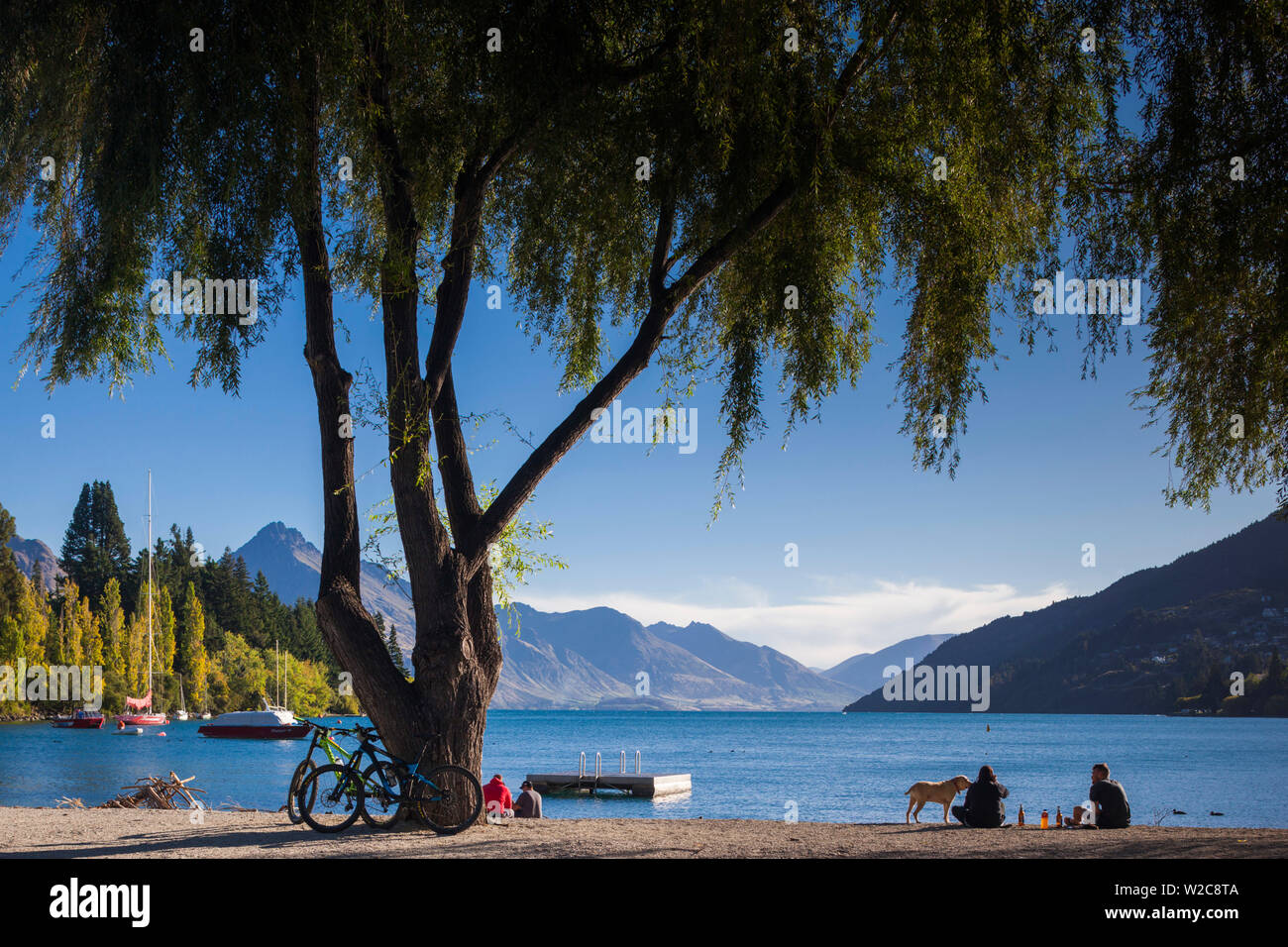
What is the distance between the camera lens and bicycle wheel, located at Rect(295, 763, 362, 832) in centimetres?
1104

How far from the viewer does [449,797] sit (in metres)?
11.2

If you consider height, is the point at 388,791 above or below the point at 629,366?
below

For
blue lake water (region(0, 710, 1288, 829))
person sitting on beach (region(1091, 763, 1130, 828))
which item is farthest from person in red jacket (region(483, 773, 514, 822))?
person sitting on beach (region(1091, 763, 1130, 828))

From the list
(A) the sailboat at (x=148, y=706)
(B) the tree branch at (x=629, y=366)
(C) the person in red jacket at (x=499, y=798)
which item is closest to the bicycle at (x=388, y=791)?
(B) the tree branch at (x=629, y=366)

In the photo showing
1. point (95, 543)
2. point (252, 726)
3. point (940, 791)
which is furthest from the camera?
point (95, 543)

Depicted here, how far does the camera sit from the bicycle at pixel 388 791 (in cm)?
1107

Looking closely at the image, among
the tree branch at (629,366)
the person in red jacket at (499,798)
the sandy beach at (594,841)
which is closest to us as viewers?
the sandy beach at (594,841)

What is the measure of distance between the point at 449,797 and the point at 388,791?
2.23 ft

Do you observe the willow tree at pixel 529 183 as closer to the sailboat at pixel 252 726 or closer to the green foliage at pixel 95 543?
the sailboat at pixel 252 726

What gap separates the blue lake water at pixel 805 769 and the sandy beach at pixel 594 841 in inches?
70.8

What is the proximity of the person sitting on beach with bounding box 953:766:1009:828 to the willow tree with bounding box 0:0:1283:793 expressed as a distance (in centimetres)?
627

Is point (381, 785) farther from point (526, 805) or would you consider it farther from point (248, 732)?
point (248, 732)

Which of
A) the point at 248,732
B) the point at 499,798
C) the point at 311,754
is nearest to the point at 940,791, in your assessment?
the point at 499,798
